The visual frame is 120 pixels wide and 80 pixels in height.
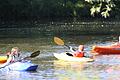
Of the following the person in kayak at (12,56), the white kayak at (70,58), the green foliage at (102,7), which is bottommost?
the white kayak at (70,58)

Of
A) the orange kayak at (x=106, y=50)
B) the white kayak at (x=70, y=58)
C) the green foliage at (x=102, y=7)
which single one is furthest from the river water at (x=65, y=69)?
the green foliage at (x=102, y=7)

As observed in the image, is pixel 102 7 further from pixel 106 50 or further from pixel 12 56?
pixel 12 56

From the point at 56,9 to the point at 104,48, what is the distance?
44494 millimetres

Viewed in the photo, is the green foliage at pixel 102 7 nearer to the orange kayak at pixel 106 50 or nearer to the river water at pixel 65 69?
the river water at pixel 65 69

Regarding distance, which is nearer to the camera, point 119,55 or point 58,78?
point 58,78

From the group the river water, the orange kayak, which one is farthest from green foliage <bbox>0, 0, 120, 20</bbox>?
the orange kayak

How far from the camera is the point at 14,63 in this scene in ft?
80.3

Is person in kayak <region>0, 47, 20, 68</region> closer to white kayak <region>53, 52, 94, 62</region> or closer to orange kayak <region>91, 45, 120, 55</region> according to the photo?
white kayak <region>53, 52, 94, 62</region>

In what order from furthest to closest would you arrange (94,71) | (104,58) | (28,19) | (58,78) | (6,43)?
1. (28,19)
2. (6,43)
3. (104,58)
4. (94,71)
5. (58,78)

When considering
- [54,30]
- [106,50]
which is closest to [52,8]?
[54,30]

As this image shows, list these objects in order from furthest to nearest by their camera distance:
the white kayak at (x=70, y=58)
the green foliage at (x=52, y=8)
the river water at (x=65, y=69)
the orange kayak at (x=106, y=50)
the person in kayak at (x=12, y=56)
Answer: the green foliage at (x=52, y=8)
the orange kayak at (x=106, y=50)
the white kayak at (x=70, y=58)
the person in kayak at (x=12, y=56)
the river water at (x=65, y=69)

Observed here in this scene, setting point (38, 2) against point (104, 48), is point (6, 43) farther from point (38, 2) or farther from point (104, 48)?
point (38, 2)

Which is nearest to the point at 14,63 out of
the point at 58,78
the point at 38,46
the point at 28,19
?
the point at 58,78

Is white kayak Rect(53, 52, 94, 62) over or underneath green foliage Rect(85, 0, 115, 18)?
underneath
